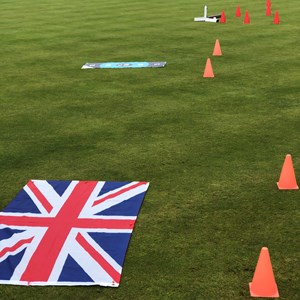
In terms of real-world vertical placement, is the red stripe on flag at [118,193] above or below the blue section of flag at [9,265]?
below

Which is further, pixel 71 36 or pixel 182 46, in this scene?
pixel 71 36

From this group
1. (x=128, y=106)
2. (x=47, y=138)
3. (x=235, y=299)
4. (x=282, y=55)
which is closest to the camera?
(x=235, y=299)

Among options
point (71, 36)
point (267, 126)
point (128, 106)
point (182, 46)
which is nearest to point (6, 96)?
point (128, 106)

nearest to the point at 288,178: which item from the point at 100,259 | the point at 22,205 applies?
the point at 100,259

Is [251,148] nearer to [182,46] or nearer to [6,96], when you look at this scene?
[6,96]

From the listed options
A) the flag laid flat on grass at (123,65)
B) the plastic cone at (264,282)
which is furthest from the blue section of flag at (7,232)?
the flag laid flat on grass at (123,65)

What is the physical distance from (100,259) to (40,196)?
1.78 m

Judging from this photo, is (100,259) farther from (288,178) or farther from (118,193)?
(288,178)

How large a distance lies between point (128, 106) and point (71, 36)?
9.77 meters

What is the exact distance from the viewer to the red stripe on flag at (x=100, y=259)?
555 centimetres

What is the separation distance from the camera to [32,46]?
18453 millimetres

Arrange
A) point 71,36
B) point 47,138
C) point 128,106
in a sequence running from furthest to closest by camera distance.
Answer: point 71,36 → point 128,106 → point 47,138

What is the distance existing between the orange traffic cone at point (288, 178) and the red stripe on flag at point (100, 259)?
262 centimetres

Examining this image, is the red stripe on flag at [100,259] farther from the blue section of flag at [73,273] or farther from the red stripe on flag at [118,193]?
the red stripe on flag at [118,193]
